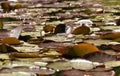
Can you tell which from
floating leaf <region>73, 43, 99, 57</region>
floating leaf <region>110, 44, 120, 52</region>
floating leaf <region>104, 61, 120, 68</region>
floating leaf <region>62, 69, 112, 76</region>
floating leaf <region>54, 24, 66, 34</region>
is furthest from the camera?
floating leaf <region>54, 24, 66, 34</region>

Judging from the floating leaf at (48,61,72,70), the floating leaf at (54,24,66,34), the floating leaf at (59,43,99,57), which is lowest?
the floating leaf at (54,24,66,34)

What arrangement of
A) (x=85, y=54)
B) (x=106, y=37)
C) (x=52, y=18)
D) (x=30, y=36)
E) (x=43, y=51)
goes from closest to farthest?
(x=85, y=54) < (x=43, y=51) < (x=106, y=37) < (x=30, y=36) < (x=52, y=18)

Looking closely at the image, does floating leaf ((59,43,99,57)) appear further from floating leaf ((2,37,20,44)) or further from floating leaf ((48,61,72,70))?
floating leaf ((2,37,20,44))

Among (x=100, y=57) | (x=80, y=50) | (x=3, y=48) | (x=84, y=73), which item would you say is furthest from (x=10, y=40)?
(x=84, y=73)

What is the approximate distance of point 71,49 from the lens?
170 centimetres

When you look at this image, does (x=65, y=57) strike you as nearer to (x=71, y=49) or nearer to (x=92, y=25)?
(x=71, y=49)

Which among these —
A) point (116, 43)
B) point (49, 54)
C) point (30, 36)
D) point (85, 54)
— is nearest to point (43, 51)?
point (49, 54)

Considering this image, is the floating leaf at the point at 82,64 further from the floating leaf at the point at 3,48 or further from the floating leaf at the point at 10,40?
the floating leaf at the point at 10,40

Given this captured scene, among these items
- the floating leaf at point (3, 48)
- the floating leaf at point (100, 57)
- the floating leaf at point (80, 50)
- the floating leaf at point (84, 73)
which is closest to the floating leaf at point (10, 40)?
the floating leaf at point (3, 48)

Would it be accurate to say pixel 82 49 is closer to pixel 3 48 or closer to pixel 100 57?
pixel 100 57

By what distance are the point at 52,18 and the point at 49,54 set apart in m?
1.75

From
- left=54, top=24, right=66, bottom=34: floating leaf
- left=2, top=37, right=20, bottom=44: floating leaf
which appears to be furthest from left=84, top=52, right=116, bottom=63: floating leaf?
left=54, top=24, right=66, bottom=34: floating leaf

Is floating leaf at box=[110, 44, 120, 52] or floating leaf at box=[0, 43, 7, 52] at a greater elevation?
floating leaf at box=[0, 43, 7, 52]

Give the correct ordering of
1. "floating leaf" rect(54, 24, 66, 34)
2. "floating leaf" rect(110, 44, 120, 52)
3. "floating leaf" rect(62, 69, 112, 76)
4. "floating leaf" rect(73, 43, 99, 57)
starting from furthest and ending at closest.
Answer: "floating leaf" rect(54, 24, 66, 34)
"floating leaf" rect(110, 44, 120, 52)
"floating leaf" rect(73, 43, 99, 57)
"floating leaf" rect(62, 69, 112, 76)
